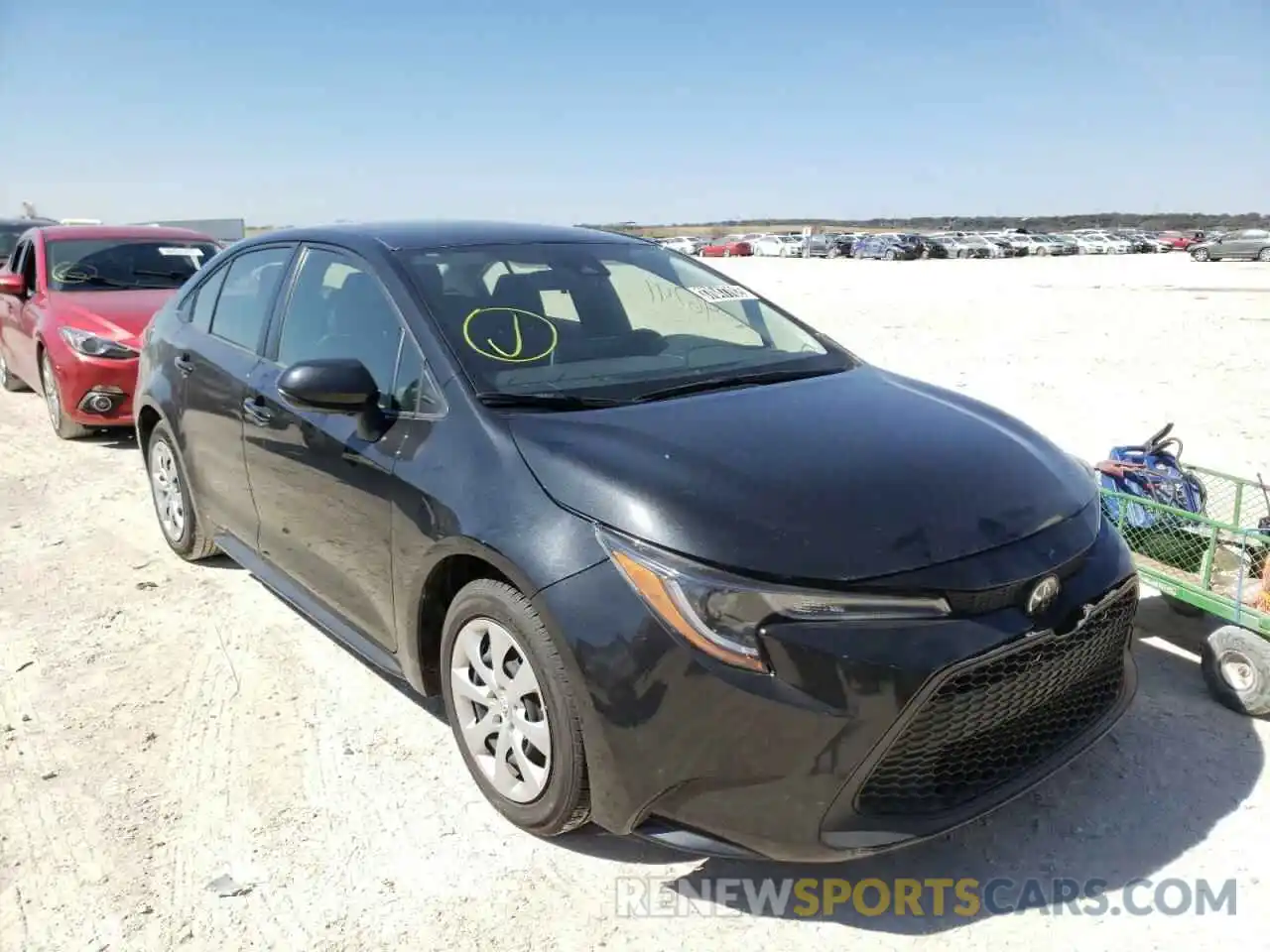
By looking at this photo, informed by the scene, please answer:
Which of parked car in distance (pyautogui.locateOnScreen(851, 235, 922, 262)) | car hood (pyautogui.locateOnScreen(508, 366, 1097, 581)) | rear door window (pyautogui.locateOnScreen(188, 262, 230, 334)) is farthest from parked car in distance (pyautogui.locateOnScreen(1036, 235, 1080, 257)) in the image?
car hood (pyautogui.locateOnScreen(508, 366, 1097, 581))

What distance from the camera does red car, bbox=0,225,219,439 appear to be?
7.41 metres

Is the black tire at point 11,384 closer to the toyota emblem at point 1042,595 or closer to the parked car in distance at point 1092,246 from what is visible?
the toyota emblem at point 1042,595

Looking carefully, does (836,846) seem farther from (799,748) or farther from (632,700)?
(632,700)

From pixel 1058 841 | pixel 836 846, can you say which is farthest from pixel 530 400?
pixel 1058 841

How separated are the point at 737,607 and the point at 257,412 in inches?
92.8

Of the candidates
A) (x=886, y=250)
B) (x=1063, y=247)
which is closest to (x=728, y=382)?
(x=886, y=250)

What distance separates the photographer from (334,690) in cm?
373

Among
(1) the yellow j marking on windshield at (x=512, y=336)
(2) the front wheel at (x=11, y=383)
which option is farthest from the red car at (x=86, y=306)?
(1) the yellow j marking on windshield at (x=512, y=336)

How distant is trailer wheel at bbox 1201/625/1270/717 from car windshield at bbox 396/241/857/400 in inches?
65.4

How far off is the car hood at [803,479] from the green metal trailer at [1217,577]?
94 centimetres

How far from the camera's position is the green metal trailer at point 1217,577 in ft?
11.2

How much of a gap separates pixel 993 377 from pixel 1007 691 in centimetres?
772

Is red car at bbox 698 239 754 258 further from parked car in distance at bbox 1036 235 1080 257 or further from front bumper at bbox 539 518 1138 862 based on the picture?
front bumper at bbox 539 518 1138 862

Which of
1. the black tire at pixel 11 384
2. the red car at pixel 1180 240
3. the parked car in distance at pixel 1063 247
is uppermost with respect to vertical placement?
the red car at pixel 1180 240
